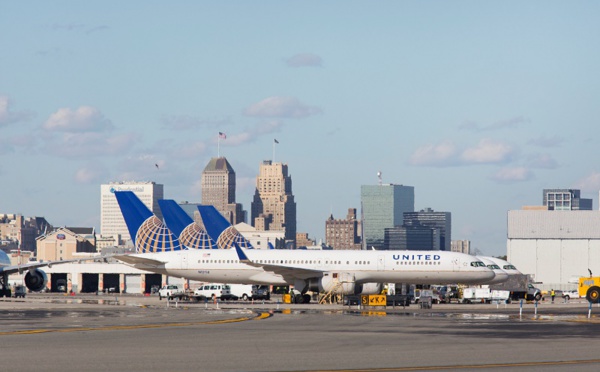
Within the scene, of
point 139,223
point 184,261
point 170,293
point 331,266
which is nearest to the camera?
point 331,266

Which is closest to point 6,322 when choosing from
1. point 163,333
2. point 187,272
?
point 163,333

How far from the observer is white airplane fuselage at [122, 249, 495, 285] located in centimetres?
8538

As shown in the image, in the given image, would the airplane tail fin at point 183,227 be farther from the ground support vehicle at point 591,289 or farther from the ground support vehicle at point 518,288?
the ground support vehicle at point 591,289

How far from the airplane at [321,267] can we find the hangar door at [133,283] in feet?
229

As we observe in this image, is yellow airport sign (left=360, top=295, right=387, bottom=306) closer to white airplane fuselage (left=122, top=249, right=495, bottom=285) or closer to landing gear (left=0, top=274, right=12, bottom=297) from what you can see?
white airplane fuselage (left=122, top=249, right=495, bottom=285)

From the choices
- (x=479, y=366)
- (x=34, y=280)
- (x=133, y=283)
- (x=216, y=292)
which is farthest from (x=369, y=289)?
(x=133, y=283)

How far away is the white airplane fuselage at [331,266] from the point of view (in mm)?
85375

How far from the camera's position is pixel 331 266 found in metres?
85.8

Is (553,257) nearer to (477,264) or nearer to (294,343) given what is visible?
(477,264)

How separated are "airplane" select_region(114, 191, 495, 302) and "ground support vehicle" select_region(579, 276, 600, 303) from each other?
15.4 meters

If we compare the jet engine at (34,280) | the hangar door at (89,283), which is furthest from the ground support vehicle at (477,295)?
the hangar door at (89,283)

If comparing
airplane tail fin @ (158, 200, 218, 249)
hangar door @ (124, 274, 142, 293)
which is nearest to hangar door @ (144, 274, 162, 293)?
hangar door @ (124, 274, 142, 293)

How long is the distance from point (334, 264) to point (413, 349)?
53177 mm

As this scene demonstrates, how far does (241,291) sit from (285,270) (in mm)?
16449
